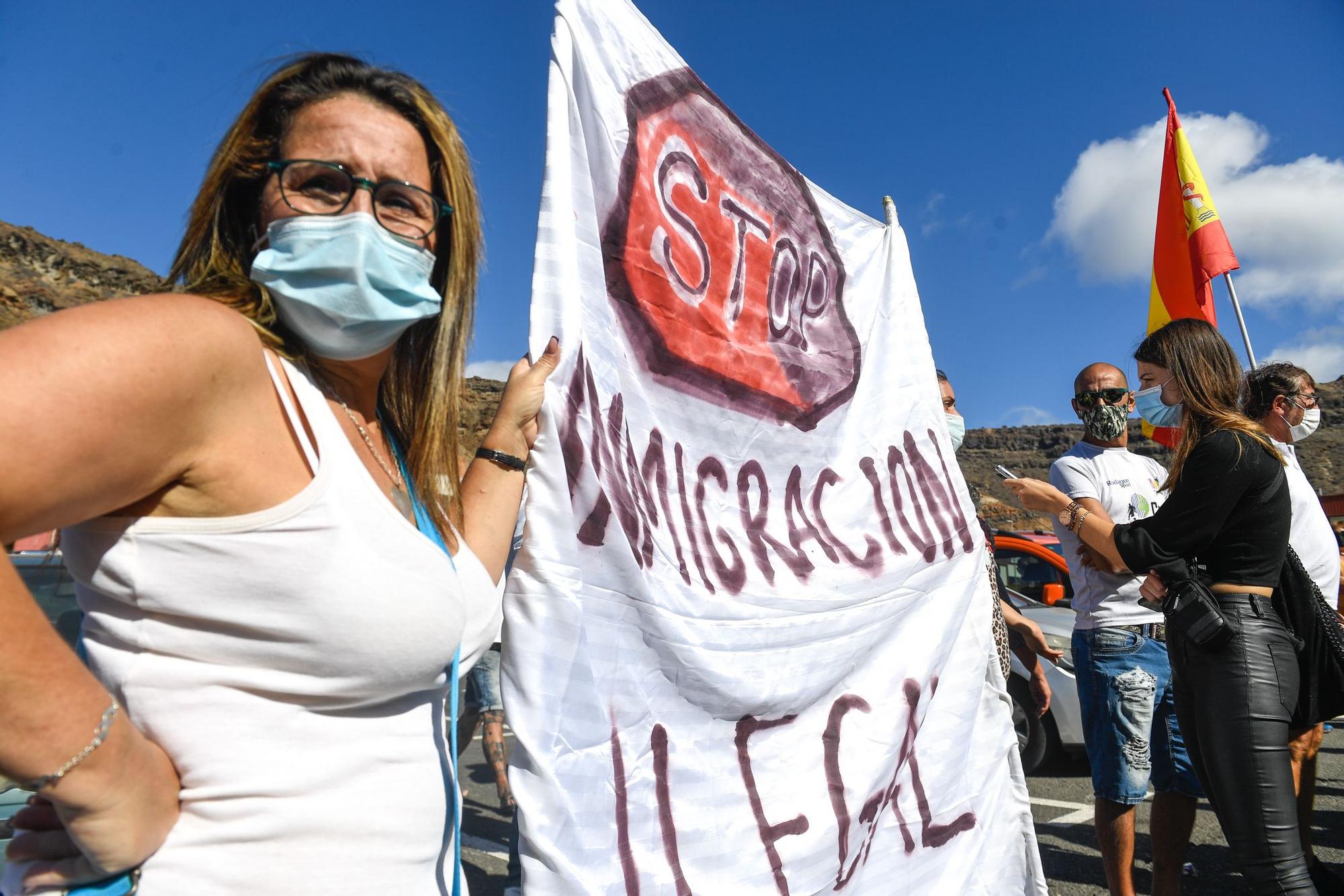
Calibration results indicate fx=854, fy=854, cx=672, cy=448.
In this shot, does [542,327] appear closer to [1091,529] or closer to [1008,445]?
[1091,529]

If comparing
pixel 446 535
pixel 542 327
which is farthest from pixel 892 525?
pixel 446 535

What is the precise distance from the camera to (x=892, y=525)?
8.48 feet

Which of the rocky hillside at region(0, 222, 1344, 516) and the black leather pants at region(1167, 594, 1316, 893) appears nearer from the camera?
the black leather pants at region(1167, 594, 1316, 893)

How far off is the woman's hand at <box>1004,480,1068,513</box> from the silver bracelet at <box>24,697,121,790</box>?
2.72 m

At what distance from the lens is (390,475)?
1.27 metres

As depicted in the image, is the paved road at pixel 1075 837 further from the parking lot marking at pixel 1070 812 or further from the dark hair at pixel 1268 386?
the dark hair at pixel 1268 386

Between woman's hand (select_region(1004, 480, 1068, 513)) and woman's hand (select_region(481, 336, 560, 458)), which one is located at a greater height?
woman's hand (select_region(481, 336, 560, 458))

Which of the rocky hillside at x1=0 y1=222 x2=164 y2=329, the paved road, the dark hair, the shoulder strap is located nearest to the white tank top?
the shoulder strap

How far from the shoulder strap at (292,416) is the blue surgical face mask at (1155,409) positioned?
9.85 feet

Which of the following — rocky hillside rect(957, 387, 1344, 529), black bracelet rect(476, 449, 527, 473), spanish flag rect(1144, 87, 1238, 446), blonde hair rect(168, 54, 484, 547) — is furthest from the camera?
rocky hillside rect(957, 387, 1344, 529)

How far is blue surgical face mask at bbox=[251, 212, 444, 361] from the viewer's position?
111 cm

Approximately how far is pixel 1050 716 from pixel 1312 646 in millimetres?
3066

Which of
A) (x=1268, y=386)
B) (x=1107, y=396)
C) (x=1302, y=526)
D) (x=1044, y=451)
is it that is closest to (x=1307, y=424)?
(x=1268, y=386)

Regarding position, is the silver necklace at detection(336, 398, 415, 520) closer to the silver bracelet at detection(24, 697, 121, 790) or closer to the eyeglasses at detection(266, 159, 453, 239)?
the eyeglasses at detection(266, 159, 453, 239)
